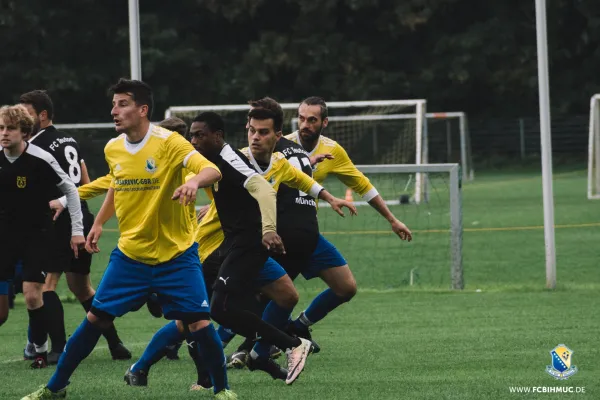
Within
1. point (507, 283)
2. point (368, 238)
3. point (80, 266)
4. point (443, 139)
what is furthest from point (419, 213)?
point (443, 139)

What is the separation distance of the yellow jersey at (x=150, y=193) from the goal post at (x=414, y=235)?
706 cm

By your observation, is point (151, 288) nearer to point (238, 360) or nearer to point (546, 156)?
point (238, 360)

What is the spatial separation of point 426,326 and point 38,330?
3.58 m

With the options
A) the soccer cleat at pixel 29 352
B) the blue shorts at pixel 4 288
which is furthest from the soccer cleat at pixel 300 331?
the blue shorts at pixel 4 288

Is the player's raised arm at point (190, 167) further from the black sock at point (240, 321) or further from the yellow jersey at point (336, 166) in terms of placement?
the yellow jersey at point (336, 166)

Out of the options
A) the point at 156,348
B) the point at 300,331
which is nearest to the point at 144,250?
the point at 156,348

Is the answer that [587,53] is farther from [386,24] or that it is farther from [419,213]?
[419,213]

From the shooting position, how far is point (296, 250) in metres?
9.27

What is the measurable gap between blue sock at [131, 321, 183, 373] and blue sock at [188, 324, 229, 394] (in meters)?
0.75

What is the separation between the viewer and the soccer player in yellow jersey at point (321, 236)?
9.52 meters

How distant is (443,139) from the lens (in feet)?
152

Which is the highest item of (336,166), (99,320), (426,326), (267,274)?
(336,166)

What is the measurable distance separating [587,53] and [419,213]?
2499 centimetres

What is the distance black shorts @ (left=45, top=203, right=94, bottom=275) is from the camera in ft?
31.6
